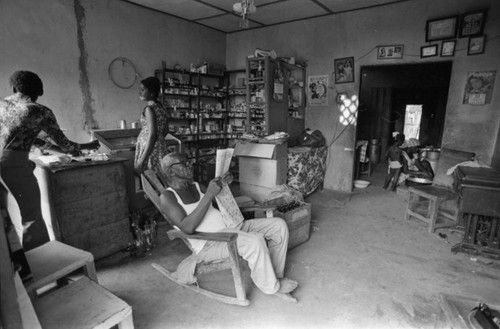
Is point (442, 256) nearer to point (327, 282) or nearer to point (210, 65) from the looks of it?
point (327, 282)

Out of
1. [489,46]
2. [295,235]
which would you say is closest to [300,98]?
[489,46]

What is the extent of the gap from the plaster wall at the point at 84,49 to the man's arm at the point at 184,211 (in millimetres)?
2929

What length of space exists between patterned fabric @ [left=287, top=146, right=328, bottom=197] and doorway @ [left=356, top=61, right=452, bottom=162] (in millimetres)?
3074

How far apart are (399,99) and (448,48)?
7.03 m

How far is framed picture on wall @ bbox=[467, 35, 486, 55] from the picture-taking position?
420 cm

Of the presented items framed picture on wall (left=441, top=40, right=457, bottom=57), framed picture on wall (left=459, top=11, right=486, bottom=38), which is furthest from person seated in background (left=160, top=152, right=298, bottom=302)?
framed picture on wall (left=459, top=11, right=486, bottom=38)

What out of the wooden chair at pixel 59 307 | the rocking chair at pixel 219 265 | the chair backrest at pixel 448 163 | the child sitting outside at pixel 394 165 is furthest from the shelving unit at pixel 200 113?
the chair backrest at pixel 448 163

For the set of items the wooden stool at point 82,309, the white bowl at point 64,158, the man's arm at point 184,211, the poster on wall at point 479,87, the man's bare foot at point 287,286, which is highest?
the poster on wall at point 479,87

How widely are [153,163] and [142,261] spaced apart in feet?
3.47

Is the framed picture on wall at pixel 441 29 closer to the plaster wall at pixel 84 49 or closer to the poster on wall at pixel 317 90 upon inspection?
the poster on wall at pixel 317 90

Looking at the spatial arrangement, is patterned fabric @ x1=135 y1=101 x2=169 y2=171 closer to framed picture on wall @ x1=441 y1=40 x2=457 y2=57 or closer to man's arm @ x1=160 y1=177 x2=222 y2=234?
man's arm @ x1=160 y1=177 x2=222 y2=234

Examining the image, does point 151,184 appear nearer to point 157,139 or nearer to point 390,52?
point 157,139

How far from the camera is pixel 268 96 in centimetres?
470

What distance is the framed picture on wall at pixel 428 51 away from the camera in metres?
4.54
